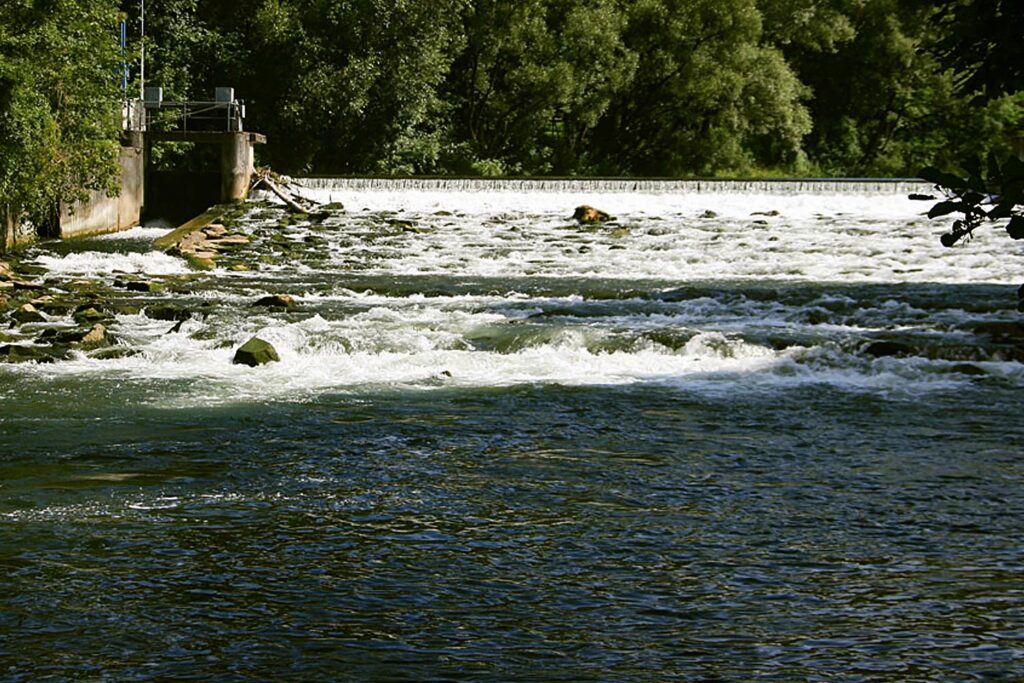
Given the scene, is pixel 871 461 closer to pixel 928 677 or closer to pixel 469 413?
pixel 469 413

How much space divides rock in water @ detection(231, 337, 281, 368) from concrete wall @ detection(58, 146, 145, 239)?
1140cm

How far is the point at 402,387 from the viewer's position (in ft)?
39.4

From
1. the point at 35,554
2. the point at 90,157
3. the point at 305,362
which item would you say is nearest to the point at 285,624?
the point at 35,554

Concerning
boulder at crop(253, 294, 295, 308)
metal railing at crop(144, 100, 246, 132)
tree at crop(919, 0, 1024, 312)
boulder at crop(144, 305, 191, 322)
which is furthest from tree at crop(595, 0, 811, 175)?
tree at crop(919, 0, 1024, 312)

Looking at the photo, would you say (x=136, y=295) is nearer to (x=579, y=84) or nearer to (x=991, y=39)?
(x=991, y=39)

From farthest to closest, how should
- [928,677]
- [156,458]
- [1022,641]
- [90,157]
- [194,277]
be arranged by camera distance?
[90,157] < [194,277] < [156,458] < [1022,641] < [928,677]

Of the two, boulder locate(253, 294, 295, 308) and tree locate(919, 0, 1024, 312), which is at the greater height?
tree locate(919, 0, 1024, 312)

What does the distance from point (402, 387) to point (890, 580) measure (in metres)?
6.11

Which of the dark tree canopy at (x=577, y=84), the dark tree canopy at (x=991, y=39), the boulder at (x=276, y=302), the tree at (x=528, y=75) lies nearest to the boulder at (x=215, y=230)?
the boulder at (x=276, y=302)

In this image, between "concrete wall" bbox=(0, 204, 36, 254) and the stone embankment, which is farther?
"concrete wall" bbox=(0, 204, 36, 254)

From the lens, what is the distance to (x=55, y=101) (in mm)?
22188

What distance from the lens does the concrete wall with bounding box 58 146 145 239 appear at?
81.5 ft

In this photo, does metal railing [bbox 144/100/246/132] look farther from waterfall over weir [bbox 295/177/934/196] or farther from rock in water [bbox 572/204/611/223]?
rock in water [bbox 572/204/611/223]

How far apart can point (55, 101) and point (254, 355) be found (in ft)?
36.0
